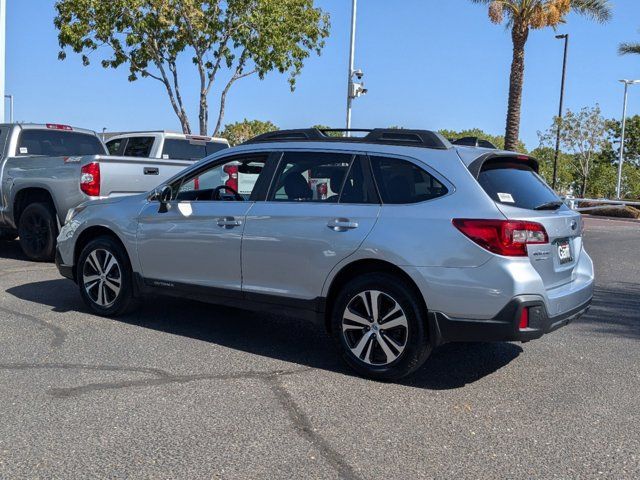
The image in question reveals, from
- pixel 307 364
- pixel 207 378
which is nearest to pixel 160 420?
pixel 207 378

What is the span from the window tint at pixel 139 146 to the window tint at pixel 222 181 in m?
5.95

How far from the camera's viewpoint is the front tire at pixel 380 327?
4785 mm

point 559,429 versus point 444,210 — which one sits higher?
point 444,210

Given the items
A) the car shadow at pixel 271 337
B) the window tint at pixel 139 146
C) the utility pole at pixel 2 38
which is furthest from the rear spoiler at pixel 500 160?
the utility pole at pixel 2 38

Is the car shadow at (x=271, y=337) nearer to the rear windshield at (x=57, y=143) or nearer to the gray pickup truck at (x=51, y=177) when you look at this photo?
the gray pickup truck at (x=51, y=177)

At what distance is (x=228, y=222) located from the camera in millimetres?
5695

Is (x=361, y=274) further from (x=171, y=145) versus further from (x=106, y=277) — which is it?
(x=171, y=145)

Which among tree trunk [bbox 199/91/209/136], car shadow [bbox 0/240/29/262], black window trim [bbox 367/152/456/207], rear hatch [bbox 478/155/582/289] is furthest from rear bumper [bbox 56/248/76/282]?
tree trunk [bbox 199/91/209/136]

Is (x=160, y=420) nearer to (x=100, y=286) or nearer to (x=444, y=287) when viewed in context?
(x=444, y=287)

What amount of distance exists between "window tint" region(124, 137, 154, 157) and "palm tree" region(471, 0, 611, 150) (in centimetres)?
1660

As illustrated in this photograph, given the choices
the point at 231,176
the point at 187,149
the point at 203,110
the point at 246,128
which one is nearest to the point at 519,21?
the point at 203,110

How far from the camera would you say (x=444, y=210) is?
4.69 meters

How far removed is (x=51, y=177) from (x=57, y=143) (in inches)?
60.0

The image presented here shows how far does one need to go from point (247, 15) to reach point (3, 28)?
22.5ft
